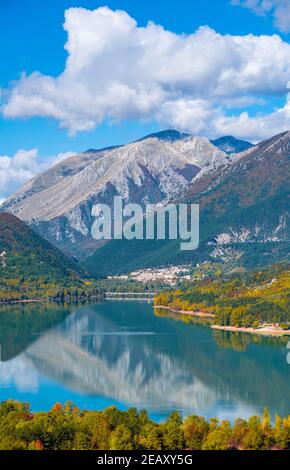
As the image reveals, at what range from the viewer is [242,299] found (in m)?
131

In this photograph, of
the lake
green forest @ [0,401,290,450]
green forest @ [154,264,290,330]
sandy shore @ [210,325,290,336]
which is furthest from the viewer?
green forest @ [154,264,290,330]

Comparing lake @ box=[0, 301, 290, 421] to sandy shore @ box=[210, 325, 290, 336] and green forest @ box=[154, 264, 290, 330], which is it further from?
green forest @ box=[154, 264, 290, 330]

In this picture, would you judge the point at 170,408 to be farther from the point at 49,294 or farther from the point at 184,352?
the point at 49,294

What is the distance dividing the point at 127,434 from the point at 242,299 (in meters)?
85.8

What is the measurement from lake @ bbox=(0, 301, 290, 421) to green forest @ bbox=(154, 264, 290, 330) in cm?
557

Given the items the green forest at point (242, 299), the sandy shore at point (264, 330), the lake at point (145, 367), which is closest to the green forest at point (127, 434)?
the lake at point (145, 367)

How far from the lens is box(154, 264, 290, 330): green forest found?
117062 millimetres

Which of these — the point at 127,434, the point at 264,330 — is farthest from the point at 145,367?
the point at 127,434

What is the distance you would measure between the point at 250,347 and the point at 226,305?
3543 centimetres

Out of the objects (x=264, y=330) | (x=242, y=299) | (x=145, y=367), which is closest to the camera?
(x=145, y=367)

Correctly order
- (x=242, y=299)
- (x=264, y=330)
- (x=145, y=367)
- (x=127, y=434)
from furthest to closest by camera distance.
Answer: (x=242, y=299) → (x=264, y=330) → (x=145, y=367) → (x=127, y=434)

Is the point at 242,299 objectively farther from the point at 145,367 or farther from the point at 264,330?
the point at 145,367

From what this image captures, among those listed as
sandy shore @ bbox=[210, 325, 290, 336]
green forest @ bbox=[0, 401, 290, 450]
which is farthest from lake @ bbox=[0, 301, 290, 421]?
green forest @ bbox=[0, 401, 290, 450]

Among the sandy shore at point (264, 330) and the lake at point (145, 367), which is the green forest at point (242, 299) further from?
the lake at point (145, 367)
